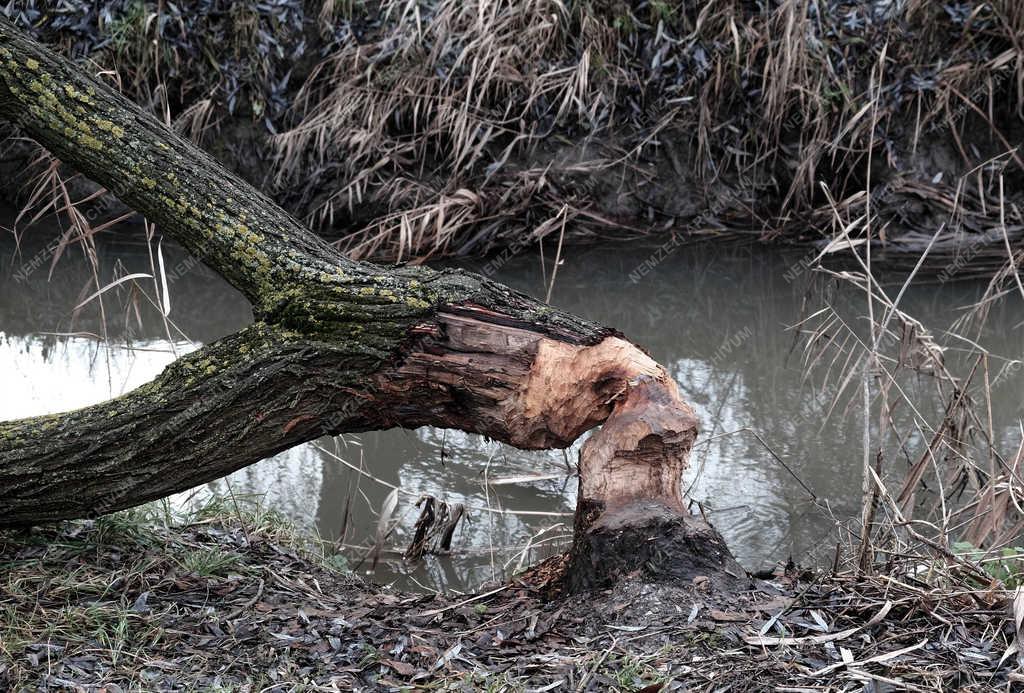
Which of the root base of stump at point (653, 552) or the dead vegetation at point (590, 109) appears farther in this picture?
the dead vegetation at point (590, 109)

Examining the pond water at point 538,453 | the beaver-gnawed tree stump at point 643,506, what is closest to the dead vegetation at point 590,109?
the pond water at point 538,453

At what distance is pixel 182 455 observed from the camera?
2416mm

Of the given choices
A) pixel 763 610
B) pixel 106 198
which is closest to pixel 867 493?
pixel 763 610

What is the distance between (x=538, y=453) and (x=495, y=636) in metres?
1.65

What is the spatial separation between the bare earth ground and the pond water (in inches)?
22.6

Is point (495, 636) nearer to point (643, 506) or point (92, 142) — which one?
point (643, 506)

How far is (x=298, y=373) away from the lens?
7.69ft

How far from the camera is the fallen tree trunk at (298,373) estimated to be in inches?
91.7

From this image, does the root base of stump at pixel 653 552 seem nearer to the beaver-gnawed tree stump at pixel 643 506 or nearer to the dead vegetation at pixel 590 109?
the beaver-gnawed tree stump at pixel 643 506

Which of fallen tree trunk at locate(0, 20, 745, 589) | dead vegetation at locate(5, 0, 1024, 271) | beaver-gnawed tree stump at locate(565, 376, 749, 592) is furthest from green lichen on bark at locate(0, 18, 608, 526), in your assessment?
dead vegetation at locate(5, 0, 1024, 271)

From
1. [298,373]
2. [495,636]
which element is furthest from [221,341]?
[495,636]

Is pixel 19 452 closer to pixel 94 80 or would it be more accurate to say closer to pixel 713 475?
pixel 94 80

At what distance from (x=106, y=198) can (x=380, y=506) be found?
11.1ft

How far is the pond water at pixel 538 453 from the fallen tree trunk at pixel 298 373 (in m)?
0.39
